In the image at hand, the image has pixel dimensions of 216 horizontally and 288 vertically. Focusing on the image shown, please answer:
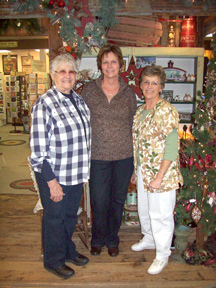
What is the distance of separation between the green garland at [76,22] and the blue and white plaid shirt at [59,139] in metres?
0.88

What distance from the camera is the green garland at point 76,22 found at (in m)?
2.59

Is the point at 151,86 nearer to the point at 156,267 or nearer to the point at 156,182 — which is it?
the point at 156,182

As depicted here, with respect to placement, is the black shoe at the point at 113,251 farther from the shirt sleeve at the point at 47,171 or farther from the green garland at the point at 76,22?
the green garland at the point at 76,22

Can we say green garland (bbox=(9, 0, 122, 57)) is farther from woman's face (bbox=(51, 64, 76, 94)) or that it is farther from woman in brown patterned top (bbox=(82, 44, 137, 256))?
woman's face (bbox=(51, 64, 76, 94))

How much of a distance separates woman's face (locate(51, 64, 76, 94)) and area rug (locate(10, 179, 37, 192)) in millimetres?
2524

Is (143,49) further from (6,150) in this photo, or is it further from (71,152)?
(6,150)

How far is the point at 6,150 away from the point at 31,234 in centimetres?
429

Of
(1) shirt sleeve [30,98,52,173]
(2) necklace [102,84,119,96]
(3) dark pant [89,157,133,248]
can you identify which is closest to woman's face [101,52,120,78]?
(2) necklace [102,84,119,96]

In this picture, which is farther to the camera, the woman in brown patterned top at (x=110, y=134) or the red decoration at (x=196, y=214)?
the red decoration at (x=196, y=214)

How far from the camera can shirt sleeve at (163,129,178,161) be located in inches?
79.8

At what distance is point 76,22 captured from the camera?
8.58 ft

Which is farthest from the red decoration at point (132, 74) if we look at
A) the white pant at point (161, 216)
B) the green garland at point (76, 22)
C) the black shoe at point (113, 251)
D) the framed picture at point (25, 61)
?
the framed picture at point (25, 61)

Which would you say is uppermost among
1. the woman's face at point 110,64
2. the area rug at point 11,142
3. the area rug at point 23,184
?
the woman's face at point 110,64

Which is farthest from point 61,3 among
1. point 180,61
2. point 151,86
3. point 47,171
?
point 180,61
